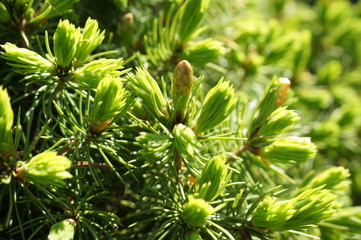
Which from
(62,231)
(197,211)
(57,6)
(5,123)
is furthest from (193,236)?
(57,6)

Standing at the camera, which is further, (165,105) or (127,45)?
(127,45)

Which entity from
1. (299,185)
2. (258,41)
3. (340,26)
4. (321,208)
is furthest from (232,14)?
(321,208)

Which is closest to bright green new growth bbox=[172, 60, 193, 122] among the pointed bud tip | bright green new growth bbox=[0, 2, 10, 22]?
the pointed bud tip

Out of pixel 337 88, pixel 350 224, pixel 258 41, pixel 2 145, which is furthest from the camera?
pixel 337 88

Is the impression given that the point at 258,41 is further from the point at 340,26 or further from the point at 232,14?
the point at 340,26

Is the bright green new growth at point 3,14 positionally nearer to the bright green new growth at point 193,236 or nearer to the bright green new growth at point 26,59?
the bright green new growth at point 26,59

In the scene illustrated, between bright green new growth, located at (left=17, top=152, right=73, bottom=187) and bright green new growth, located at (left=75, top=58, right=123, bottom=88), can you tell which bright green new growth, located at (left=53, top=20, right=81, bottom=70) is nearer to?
bright green new growth, located at (left=75, top=58, right=123, bottom=88)
